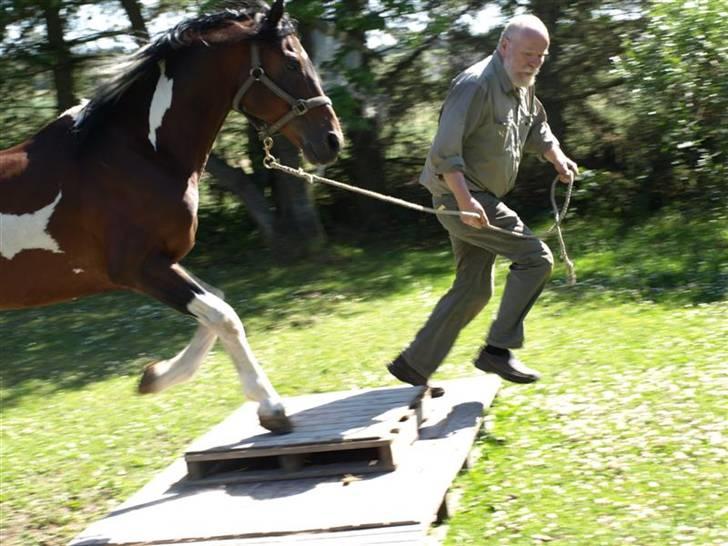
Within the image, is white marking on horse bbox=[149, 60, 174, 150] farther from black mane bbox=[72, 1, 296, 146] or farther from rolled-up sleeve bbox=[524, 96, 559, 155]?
rolled-up sleeve bbox=[524, 96, 559, 155]

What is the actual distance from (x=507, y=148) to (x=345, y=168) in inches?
344

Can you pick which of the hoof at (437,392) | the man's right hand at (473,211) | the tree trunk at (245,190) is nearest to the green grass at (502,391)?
the hoof at (437,392)

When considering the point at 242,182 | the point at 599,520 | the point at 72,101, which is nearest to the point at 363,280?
the point at 242,182

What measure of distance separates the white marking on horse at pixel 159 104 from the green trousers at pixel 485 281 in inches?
62.2

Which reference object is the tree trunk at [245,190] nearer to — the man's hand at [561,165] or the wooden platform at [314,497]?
the man's hand at [561,165]

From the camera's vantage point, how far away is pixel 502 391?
261 inches

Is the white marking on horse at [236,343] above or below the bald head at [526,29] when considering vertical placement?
below

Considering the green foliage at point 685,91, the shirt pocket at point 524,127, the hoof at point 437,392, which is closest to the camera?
the shirt pocket at point 524,127

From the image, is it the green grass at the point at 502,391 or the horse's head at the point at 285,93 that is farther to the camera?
the horse's head at the point at 285,93

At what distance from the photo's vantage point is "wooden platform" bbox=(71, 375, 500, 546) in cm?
434

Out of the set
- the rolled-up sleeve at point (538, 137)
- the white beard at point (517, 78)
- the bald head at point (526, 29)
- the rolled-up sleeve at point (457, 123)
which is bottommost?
the rolled-up sleeve at point (538, 137)

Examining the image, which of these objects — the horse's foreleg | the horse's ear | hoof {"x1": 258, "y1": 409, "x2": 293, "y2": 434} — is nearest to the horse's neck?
the horse's ear

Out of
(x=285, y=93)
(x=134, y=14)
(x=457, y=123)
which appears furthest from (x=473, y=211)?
(x=134, y=14)

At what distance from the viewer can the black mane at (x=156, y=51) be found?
530 cm
